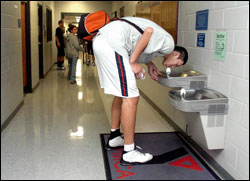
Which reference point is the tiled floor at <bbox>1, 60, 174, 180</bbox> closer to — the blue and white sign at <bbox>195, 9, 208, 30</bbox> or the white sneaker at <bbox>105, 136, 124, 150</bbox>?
the white sneaker at <bbox>105, 136, 124, 150</bbox>

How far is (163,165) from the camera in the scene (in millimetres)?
2371

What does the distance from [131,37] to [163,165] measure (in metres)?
1.12

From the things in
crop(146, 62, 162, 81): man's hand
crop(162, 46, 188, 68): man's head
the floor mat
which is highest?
crop(162, 46, 188, 68): man's head

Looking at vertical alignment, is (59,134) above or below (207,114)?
below

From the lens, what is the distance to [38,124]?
11.0ft

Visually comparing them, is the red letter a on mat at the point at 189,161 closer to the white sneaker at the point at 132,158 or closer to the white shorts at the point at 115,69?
the white sneaker at the point at 132,158

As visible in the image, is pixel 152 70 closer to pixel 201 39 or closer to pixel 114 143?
pixel 201 39

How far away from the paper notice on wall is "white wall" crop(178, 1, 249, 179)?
0.04 meters

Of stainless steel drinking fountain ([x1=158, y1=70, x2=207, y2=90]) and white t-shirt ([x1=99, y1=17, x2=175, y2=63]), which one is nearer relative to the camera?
white t-shirt ([x1=99, y1=17, x2=175, y2=63])

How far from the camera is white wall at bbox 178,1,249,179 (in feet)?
6.48

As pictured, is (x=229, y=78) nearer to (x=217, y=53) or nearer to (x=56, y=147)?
(x=217, y=53)

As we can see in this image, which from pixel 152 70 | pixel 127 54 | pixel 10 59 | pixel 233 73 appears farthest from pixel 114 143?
pixel 10 59

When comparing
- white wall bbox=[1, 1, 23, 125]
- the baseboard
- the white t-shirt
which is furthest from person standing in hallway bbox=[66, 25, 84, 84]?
the white t-shirt

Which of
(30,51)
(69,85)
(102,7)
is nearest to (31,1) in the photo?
(30,51)
